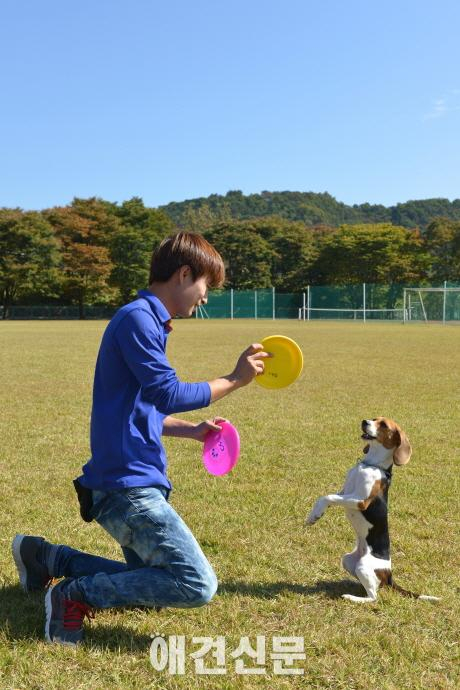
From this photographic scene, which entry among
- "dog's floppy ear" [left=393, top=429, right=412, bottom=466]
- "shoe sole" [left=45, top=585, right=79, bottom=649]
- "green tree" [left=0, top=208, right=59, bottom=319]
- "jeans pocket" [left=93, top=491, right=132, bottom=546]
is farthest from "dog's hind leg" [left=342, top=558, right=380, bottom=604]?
"green tree" [left=0, top=208, right=59, bottom=319]

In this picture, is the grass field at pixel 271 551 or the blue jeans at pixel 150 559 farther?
the blue jeans at pixel 150 559

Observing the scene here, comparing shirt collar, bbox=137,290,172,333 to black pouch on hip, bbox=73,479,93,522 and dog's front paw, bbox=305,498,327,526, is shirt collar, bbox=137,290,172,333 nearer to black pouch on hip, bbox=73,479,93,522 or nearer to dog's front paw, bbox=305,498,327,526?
black pouch on hip, bbox=73,479,93,522

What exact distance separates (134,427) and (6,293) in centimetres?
5720

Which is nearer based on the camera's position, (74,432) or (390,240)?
(74,432)

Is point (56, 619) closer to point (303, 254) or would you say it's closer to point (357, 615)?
point (357, 615)

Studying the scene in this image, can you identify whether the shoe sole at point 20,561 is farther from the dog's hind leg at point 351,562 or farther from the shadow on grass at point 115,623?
the dog's hind leg at point 351,562

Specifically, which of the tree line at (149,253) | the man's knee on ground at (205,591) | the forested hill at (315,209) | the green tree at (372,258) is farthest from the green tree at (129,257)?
the man's knee on ground at (205,591)

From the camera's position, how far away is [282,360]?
334 centimetres

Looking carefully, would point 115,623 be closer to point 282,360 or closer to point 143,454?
point 143,454

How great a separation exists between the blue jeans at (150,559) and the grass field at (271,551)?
7.7 inches

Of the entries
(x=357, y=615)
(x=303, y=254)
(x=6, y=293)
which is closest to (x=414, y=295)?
(x=303, y=254)

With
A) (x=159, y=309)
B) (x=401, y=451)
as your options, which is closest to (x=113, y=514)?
(x=159, y=309)

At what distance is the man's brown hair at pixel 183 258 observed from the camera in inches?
115

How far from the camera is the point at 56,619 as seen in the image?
2762mm
